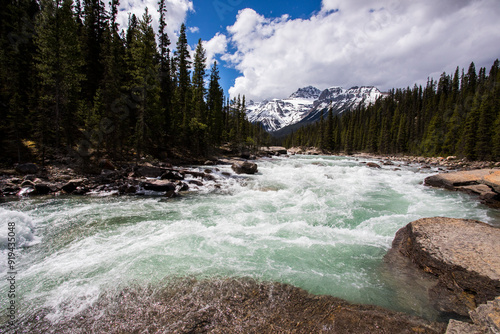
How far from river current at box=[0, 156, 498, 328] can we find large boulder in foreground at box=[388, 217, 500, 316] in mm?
537

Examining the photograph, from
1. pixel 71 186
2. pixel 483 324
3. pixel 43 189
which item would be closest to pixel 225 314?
pixel 483 324

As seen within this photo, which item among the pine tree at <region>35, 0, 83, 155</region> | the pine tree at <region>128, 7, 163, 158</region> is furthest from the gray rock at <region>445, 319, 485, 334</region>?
the pine tree at <region>35, 0, 83, 155</region>

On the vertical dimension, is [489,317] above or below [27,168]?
below

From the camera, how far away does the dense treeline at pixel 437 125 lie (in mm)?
36094

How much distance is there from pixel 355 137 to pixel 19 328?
97589 mm

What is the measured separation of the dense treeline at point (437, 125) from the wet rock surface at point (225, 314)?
154 feet

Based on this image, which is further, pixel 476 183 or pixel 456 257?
pixel 476 183

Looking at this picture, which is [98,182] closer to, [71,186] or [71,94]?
[71,186]

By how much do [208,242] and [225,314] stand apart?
3178mm

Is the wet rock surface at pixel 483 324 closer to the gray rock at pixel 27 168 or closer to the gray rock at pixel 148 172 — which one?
the gray rock at pixel 148 172

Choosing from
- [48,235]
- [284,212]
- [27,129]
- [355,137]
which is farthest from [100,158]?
[355,137]

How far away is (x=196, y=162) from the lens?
92.6 feet

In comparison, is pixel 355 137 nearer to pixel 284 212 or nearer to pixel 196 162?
pixel 196 162

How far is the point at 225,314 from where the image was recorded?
377cm
